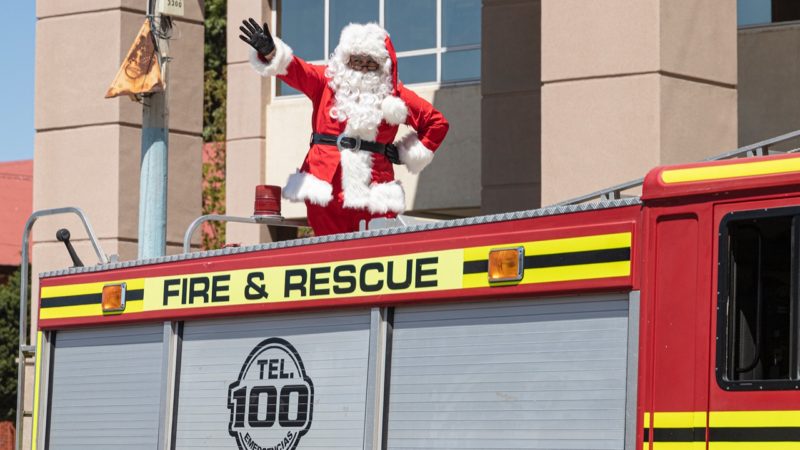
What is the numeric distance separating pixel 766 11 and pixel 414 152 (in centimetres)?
618

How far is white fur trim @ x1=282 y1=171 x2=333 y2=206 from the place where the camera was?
866 centimetres

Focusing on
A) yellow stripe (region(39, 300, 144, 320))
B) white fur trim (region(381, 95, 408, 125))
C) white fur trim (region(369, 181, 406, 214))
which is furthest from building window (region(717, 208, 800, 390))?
white fur trim (region(381, 95, 408, 125))

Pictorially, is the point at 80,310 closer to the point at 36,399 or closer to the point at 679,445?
the point at 36,399

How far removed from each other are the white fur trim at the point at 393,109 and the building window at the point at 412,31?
272 inches

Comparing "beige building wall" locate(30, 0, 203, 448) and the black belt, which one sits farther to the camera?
"beige building wall" locate(30, 0, 203, 448)

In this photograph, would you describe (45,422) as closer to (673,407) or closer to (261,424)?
(261,424)

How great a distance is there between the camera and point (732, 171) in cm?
524

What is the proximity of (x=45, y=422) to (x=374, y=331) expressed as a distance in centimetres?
250

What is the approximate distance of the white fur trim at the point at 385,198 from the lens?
28.6 ft

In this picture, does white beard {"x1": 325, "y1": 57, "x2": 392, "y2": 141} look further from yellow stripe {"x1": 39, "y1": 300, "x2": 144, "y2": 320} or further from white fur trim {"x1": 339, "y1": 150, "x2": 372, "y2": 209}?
yellow stripe {"x1": 39, "y1": 300, "x2": 144, "y2": 320}

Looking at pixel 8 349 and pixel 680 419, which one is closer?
pixel 680 419

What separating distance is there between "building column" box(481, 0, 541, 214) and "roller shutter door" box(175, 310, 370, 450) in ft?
24.7

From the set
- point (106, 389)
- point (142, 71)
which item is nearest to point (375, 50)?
point (106, 389)

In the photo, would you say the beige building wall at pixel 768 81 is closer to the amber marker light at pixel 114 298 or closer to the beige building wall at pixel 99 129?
the beige building wall at pixel 99 129
